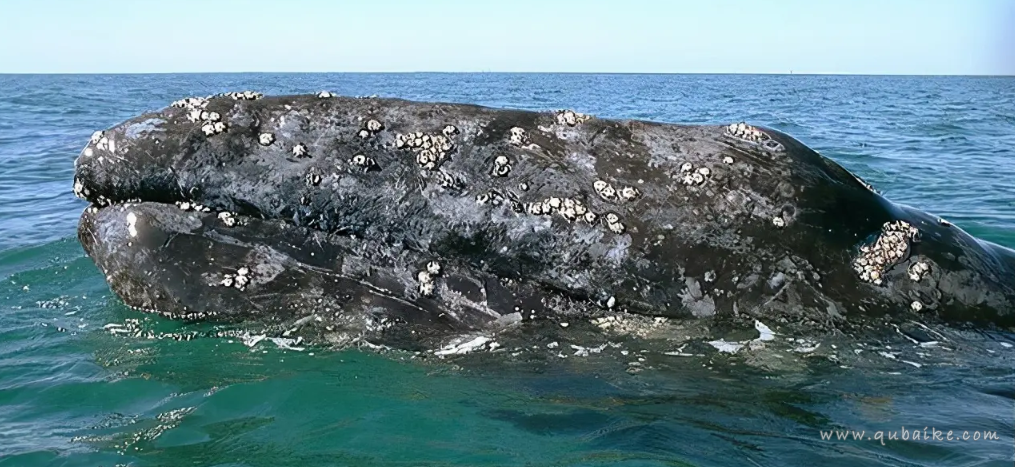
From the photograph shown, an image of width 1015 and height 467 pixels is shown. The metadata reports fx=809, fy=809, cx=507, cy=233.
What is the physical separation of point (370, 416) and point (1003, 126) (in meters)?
27.0

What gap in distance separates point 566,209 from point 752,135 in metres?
1.23

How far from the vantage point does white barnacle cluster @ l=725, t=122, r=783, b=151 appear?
4.83m

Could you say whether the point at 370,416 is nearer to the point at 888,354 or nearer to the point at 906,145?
the point at 888,354

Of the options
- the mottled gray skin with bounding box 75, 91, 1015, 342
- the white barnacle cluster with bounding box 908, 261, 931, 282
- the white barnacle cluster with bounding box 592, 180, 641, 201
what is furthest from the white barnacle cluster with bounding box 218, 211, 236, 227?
the white barnacle cluster with bounding box 908, 261, 931, 282

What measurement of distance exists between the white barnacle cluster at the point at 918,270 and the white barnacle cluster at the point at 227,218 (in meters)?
3.96

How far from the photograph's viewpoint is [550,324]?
4773 millimetres

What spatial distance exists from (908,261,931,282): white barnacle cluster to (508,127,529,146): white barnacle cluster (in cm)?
229

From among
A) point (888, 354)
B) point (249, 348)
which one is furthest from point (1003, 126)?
point (249, 348)

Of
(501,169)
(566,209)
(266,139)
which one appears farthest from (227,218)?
(566,209)

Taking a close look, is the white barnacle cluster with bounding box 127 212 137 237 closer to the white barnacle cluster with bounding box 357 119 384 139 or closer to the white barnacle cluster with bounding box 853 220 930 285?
the white barnacle cluster with bounding box 357 119 384 139

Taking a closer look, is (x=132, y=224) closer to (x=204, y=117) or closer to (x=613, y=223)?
(x=204, y=117)

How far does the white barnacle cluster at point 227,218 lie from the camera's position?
4.96 meters

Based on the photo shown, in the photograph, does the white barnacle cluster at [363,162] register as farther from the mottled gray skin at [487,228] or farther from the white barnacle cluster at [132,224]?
the white barnacle cluster at [132,224]

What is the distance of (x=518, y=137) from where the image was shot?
4918 millimetres
